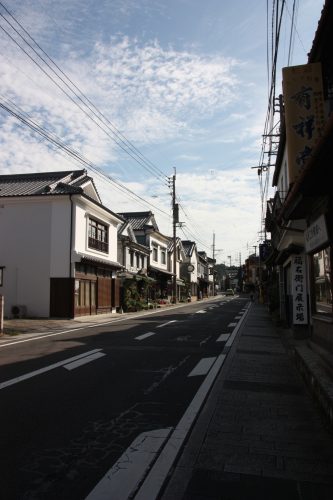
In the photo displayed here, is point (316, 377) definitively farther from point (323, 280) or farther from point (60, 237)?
point (60, 237)

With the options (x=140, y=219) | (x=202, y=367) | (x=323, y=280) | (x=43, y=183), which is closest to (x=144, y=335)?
(x=202, y=367)

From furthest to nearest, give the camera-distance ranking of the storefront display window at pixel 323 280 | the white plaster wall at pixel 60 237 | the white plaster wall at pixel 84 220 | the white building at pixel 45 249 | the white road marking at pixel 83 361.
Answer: the white plaster wall at pixel 84 220 < the white plaster wall at pixel 60 237 < the white building at pixel 45 249 < the white road marking at pixel 83 361 < the storefront display window at pixel 323 280

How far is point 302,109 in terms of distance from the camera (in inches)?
380

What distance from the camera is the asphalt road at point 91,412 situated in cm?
411

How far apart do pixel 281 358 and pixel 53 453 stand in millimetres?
8106

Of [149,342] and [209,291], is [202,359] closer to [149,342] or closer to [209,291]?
[149,342]

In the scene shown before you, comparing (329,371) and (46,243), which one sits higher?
(46,243)

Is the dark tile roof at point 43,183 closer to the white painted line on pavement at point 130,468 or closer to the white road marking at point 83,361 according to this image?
the white road marking at point 83,361

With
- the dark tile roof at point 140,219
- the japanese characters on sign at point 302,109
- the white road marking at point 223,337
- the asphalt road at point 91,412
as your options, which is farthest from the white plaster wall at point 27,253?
the dark tile roof at point 140,219

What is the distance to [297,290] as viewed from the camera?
14289 millimetres

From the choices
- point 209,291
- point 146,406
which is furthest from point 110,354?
point 209,291

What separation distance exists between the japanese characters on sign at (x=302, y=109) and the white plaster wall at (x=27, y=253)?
18770 mm

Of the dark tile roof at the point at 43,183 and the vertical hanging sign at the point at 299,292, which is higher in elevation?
the dark tile roof at the point at 43,183

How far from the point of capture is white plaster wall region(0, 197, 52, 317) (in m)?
25.7
